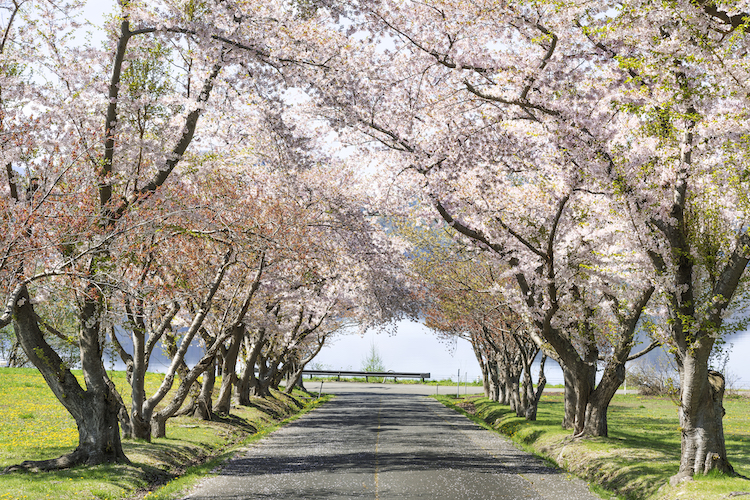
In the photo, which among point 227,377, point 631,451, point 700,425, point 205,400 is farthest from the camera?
point 227,377

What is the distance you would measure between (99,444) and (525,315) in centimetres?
1320

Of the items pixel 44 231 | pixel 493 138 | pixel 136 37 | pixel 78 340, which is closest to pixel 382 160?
pixel 493 138

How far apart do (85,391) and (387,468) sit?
770 cm

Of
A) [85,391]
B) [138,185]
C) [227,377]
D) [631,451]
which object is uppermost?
[138,185]

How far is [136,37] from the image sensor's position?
14.7 meters

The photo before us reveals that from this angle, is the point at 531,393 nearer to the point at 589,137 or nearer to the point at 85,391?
the point at 589,137

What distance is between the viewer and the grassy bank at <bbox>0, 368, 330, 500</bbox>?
1233 cm

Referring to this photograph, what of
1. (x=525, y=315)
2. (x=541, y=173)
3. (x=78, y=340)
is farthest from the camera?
(x=525, y=315)

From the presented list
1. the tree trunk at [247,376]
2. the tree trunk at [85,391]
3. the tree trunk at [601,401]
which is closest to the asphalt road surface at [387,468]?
the tree trunk at [601,401]

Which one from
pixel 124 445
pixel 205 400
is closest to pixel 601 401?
pixel 124 445

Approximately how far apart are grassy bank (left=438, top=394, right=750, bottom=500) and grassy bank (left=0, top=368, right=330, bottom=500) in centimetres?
991

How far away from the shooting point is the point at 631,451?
57.9 feet

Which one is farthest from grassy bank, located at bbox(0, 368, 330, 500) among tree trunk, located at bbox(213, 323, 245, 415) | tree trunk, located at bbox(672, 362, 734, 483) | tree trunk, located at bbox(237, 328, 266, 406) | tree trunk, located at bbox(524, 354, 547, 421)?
tree trunk, located at bbox(524, 354, 547, 421)

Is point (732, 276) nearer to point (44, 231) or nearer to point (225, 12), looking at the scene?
point (225, 12)
